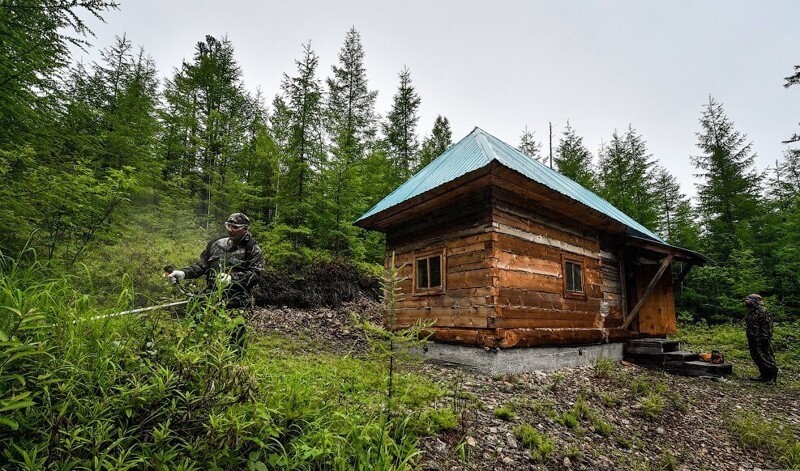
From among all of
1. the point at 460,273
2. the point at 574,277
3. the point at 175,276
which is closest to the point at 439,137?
the point at 574,277

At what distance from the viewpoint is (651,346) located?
32.5ft

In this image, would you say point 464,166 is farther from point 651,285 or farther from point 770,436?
point 651,285

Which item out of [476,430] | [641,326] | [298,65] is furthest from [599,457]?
[298,65]

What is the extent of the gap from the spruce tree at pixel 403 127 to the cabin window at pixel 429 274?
15.1m

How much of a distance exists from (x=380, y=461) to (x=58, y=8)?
7237mm

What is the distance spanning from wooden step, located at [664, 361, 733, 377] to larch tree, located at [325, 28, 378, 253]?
38.7 ft

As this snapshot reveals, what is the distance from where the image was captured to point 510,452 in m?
3.62

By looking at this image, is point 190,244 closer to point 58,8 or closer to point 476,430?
point 58,8

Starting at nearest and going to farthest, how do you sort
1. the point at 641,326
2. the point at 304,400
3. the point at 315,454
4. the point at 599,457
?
the point at 315,454, the point at 304,400, the point at 599,457, the point at 641,326

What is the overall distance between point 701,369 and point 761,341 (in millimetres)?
1686

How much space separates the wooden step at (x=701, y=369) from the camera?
30.1 feet

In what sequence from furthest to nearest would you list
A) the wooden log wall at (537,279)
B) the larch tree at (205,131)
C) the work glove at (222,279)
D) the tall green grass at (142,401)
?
the larch tree at (205,131)
the wooden log wall at (537,279)
the work glove at (222,279)
the tall green grass at (142,401)

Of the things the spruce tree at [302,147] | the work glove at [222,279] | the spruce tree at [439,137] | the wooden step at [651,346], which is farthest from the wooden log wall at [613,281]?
the spruce tree at [439,137]

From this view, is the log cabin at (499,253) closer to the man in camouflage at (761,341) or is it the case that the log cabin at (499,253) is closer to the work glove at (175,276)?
the man in camouflage at (761,341)
